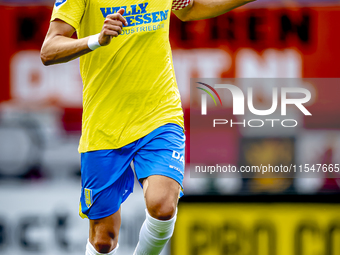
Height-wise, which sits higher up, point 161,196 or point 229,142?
point 229,142

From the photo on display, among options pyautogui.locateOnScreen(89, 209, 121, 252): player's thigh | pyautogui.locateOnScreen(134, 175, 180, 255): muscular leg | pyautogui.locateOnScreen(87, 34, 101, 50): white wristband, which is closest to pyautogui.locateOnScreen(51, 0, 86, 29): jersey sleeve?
pyautogui.locateOnScreen(87, 34, 101, 50): white wristband

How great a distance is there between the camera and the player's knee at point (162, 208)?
2338 millimetres

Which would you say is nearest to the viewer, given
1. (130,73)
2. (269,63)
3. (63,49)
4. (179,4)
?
(63,49)

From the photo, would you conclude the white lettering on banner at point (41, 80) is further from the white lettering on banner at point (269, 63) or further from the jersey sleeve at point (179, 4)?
the jersey sleeve at point (179, 4)

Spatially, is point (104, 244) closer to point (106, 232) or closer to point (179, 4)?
point (106, 232)

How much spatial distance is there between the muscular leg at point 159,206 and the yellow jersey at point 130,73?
31 centimetres

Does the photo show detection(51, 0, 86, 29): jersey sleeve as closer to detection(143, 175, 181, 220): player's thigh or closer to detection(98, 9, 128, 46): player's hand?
detection(98, 9, 128, 46): player's hand

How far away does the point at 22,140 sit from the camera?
4.80m

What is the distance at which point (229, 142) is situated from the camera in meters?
4.61

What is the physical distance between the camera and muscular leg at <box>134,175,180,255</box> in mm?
2338

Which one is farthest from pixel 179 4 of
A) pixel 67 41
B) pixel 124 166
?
pixel 124 166

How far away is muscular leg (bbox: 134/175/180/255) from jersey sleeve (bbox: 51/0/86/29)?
0.91 metres

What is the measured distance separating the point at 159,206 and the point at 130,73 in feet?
2.45

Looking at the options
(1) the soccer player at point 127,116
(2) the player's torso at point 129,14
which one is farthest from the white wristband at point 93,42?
(2) the player's torso at point 129,14
